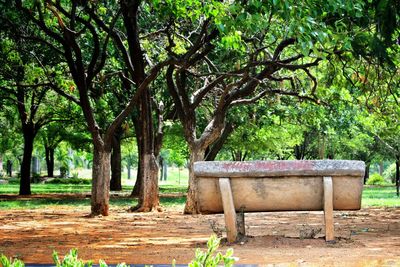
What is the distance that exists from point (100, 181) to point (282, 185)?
27.8 feet

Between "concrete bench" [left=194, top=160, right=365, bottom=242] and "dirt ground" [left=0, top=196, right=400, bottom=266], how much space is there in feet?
1.79

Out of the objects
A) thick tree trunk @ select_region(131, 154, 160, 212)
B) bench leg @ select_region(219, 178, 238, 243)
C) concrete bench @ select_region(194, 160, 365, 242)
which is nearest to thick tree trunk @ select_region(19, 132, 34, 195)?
thick tree trunk @ select_region(131, 154, 160, 212)

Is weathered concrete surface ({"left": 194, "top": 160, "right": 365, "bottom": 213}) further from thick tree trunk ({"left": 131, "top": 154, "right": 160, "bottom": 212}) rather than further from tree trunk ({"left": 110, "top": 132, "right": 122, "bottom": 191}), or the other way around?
tree trunk ({"left": 110, "top": 132, "right": 122, "bottom": 191})

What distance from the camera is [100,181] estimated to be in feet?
53.3

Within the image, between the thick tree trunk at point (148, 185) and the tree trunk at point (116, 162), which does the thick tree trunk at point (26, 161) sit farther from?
the thick tree trunk at point (148, 185)

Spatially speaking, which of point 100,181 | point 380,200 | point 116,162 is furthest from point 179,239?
point 116,162

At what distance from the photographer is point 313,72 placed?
→ 21.4 metres

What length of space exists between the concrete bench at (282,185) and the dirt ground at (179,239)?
547 mm

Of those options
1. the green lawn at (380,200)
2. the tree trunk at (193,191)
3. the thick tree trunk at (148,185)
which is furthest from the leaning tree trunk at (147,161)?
the green lawn at (380,200)

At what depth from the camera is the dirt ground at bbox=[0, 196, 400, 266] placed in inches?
298

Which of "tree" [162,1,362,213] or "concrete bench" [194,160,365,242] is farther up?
"tree" [162,1,362,213]

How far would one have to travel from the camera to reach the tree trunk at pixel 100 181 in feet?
53.2

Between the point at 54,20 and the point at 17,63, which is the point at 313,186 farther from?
the point at 17,63

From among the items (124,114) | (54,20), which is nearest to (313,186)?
(124,114)
